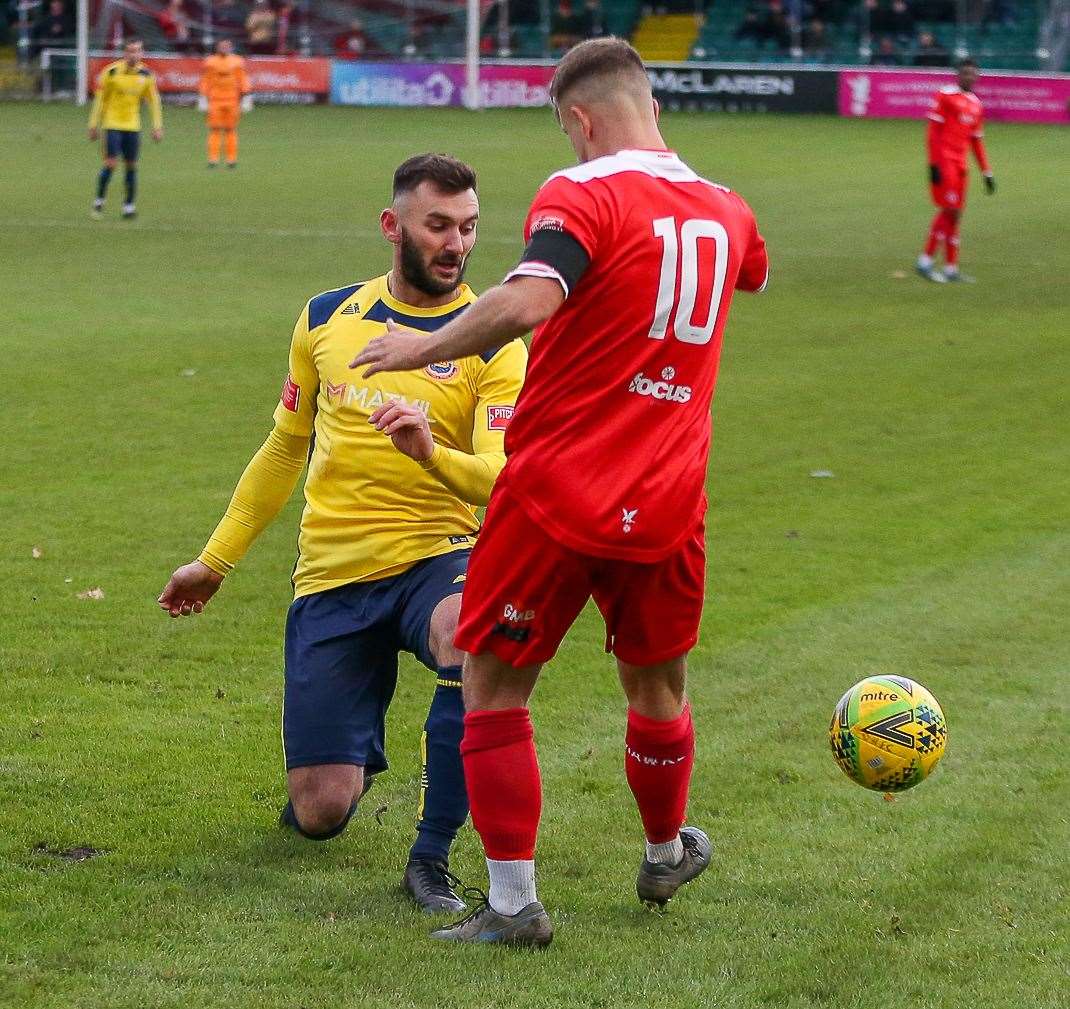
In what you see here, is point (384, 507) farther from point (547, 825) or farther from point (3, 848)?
point (3, 848)

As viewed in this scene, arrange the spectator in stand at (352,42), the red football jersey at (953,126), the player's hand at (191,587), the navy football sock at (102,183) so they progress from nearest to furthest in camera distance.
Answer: the player's hand at (191,587) < the red football jersey at (953,126) < the navy football sock at (102,183) < the spectator in stand at (352,42)

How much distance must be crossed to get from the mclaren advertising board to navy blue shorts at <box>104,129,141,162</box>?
63.6 ft

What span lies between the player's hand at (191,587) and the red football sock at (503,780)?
4.17 ft

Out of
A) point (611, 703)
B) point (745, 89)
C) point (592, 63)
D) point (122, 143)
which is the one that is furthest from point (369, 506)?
point (745, 89)

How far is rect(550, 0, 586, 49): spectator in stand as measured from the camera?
44250 mm

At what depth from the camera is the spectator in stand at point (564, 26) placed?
4425cm

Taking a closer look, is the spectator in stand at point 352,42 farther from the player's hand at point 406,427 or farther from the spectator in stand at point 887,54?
the player's hand at point 406,427

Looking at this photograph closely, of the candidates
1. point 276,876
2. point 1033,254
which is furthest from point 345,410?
point 1033,254

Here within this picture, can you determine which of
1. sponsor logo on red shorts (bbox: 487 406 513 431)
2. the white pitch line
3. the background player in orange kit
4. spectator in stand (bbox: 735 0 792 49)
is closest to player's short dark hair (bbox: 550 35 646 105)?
sponsor logo on red shorts (bbox: 487 406 513 431)

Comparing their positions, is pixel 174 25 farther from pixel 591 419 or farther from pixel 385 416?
pixel 591 419

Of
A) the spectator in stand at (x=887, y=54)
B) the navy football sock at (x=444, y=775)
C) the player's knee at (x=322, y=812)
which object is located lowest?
the player's knee at (x=322, y=812)

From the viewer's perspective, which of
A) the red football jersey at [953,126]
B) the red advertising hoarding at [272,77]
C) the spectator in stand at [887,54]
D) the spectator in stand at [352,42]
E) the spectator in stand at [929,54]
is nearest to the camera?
the red football jersey at [953,126]

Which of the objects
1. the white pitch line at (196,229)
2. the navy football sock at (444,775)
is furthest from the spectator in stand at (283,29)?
the navy football sock at (444,775)

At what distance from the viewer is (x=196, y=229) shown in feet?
71.5
